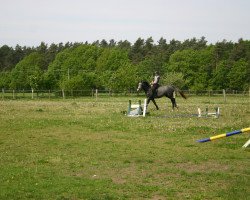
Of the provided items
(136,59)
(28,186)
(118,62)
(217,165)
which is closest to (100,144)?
(217,165)

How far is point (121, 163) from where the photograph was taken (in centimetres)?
1156

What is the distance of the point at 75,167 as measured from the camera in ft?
36.0

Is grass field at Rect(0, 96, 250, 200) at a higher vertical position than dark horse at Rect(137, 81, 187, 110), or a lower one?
lower

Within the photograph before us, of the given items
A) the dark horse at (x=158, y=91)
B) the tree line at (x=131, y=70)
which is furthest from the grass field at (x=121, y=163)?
the tree line at (x=131, y=70)

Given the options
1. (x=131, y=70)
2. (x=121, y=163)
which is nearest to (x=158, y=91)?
(x=121, y=163)

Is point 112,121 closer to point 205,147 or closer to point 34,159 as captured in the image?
point 205,147

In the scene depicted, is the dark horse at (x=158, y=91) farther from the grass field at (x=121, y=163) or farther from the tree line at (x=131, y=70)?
the tree line at (x=131, y=70)

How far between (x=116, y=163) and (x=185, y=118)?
41.6ft

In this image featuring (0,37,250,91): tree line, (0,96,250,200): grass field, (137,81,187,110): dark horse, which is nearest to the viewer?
(0,96,250,200): grass field

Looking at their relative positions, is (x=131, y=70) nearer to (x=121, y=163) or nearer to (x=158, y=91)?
(x=158, y=91)

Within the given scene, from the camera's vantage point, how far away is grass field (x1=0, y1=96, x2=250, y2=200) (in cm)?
874

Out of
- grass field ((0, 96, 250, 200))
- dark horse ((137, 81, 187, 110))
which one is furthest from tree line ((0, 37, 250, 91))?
grass field ((0, 96, 250, 200))

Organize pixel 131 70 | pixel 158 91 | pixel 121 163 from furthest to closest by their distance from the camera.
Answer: pixel 131 70
pixel 158 91
pixel 121 163

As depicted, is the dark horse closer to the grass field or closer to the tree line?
the grass field
